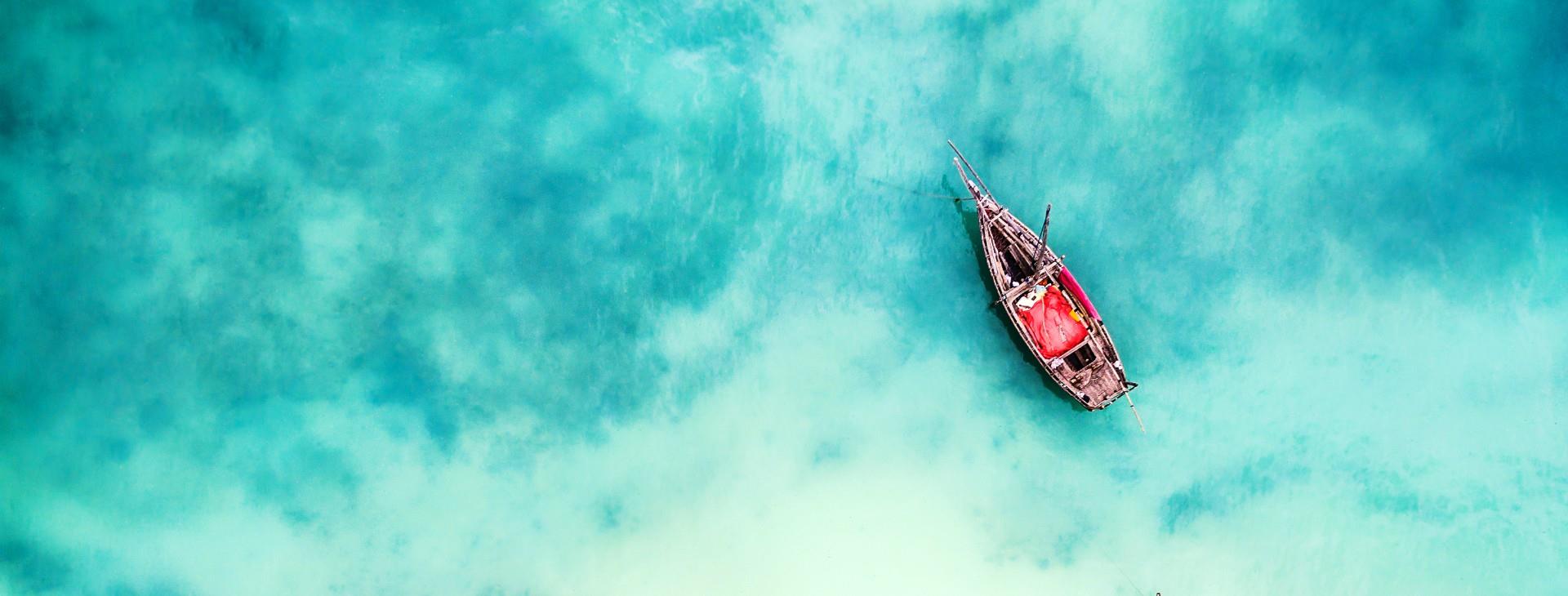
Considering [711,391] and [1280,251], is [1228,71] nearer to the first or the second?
[1280,251]

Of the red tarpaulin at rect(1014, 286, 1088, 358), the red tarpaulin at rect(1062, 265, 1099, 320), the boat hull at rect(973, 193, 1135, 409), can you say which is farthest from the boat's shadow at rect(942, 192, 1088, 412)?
the red tarpaulin at rect(1062, 265, 1099, 320)

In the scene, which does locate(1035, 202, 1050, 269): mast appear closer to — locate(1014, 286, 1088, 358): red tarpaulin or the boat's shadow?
locate(1014, 286, 1088, 358): red tarpaulin

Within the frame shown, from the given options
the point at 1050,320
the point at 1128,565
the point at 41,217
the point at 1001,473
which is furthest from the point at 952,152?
the point at 41,217

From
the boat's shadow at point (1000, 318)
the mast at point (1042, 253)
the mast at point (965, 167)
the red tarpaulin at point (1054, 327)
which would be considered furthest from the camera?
the boat's shadow at point (1000, 318)

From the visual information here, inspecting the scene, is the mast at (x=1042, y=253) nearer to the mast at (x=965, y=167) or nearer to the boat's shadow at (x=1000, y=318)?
the boat's shadow at (x=1000, y=318)

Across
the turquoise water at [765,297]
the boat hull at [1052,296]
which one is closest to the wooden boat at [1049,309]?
the boat hull at [1052,296]

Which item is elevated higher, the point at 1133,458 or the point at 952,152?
the point at 952,152
